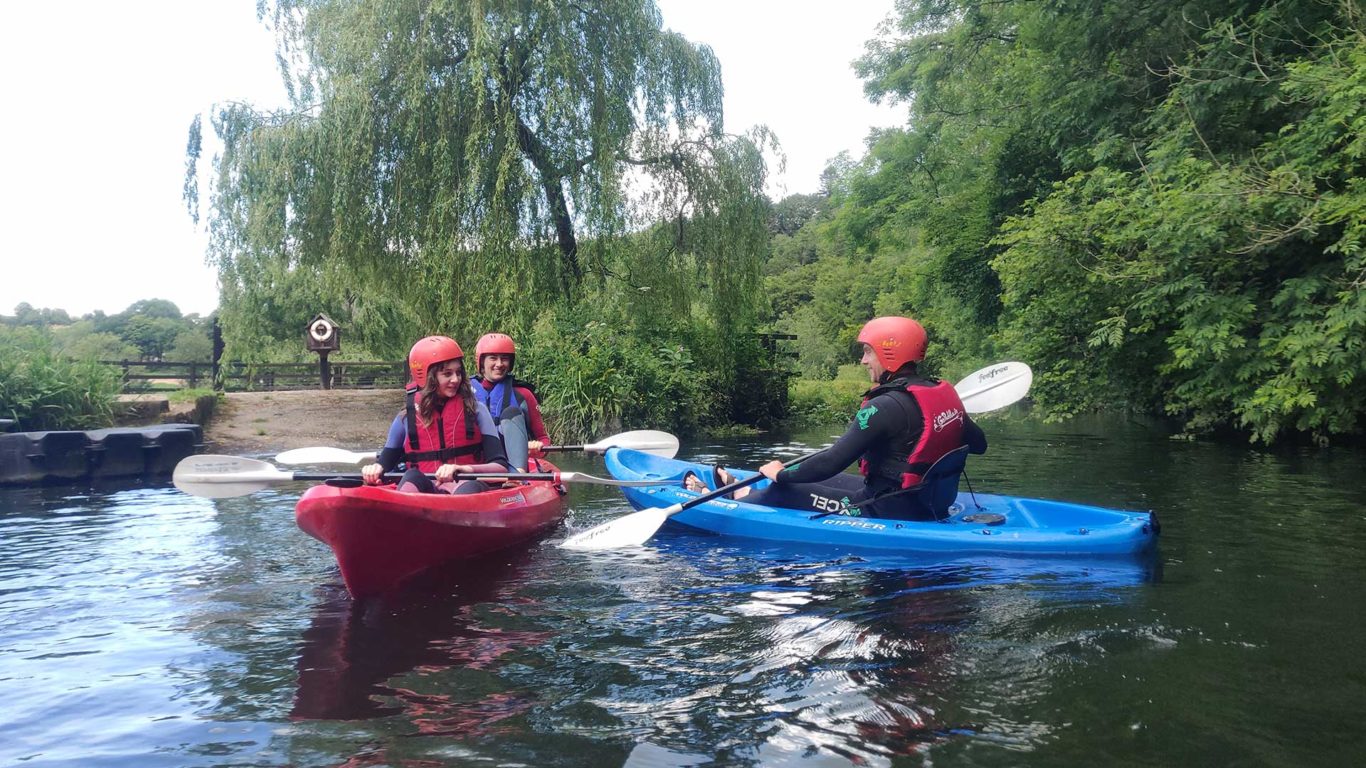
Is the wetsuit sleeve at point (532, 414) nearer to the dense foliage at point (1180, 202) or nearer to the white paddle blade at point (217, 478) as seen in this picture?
the white paddle blade at point (217, 478)

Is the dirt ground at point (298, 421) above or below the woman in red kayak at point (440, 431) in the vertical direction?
below

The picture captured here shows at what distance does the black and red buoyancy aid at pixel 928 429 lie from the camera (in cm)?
543

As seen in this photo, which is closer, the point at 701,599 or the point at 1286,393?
the point at 701,599

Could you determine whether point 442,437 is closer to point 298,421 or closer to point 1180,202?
point 1180,202

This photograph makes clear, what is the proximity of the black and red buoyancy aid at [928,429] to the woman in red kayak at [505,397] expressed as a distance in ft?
8.76

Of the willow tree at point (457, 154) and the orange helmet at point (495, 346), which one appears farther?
the willow tree at point (457, 154)

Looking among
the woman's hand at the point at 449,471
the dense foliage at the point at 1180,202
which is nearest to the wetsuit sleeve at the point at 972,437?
the woman's hand at the point at 449,471

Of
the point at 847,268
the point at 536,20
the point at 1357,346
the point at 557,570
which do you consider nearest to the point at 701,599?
the point at 557,570

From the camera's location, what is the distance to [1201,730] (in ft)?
9.45

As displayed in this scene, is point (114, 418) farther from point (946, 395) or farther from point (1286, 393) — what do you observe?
point (1286, 393)

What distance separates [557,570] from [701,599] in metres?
1.16

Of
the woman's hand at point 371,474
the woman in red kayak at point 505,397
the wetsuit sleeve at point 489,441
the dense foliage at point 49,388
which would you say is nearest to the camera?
the woman's hand at point 371,474

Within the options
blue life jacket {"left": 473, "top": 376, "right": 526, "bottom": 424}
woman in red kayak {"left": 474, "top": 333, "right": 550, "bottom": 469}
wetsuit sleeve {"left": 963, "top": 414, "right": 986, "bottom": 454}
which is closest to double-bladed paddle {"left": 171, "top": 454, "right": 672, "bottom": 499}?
woman in red kayak {"left": 474, "top": 333, "right": 550, "bottom": 469}

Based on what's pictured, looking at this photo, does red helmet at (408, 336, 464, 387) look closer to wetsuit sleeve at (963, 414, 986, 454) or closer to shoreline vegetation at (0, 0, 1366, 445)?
wetsuit sleeve at (963, 414, 986, 454)
